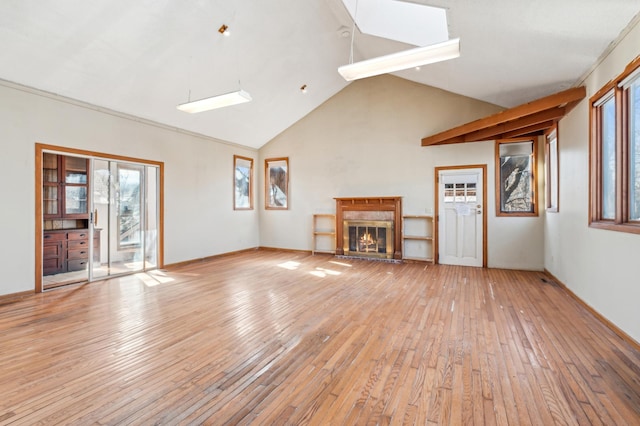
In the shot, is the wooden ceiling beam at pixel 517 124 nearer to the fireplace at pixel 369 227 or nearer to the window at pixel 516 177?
the window at pixel 516 177

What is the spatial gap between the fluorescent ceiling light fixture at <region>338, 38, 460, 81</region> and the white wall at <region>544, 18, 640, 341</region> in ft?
5.05

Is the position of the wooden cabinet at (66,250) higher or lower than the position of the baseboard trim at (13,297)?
higher

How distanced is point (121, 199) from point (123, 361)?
4015 mm

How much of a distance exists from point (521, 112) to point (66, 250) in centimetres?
829

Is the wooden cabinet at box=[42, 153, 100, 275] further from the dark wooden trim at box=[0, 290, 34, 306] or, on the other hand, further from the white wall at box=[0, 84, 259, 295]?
the dark wooden trim at box=[0, 290, 34, 306]

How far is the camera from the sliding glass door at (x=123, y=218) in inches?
207

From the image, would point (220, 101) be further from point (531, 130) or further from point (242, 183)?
point (531, 130)

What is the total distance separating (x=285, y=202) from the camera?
8359 millimetres

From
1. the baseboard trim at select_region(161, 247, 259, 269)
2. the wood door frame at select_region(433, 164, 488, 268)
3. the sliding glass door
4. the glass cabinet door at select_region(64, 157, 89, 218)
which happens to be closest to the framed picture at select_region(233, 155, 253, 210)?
the baseboard trim at select_region(161, 247, 259, 269)

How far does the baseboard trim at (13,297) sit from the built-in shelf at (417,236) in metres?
6.60

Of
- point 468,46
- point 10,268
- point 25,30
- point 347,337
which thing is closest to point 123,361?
point 347,337

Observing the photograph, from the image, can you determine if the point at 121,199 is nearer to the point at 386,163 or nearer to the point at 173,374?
the point at 173,374

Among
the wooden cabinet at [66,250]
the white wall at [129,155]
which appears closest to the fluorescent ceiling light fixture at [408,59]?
the white wall at [129,155]

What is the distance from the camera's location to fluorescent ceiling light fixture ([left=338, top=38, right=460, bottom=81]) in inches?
125
